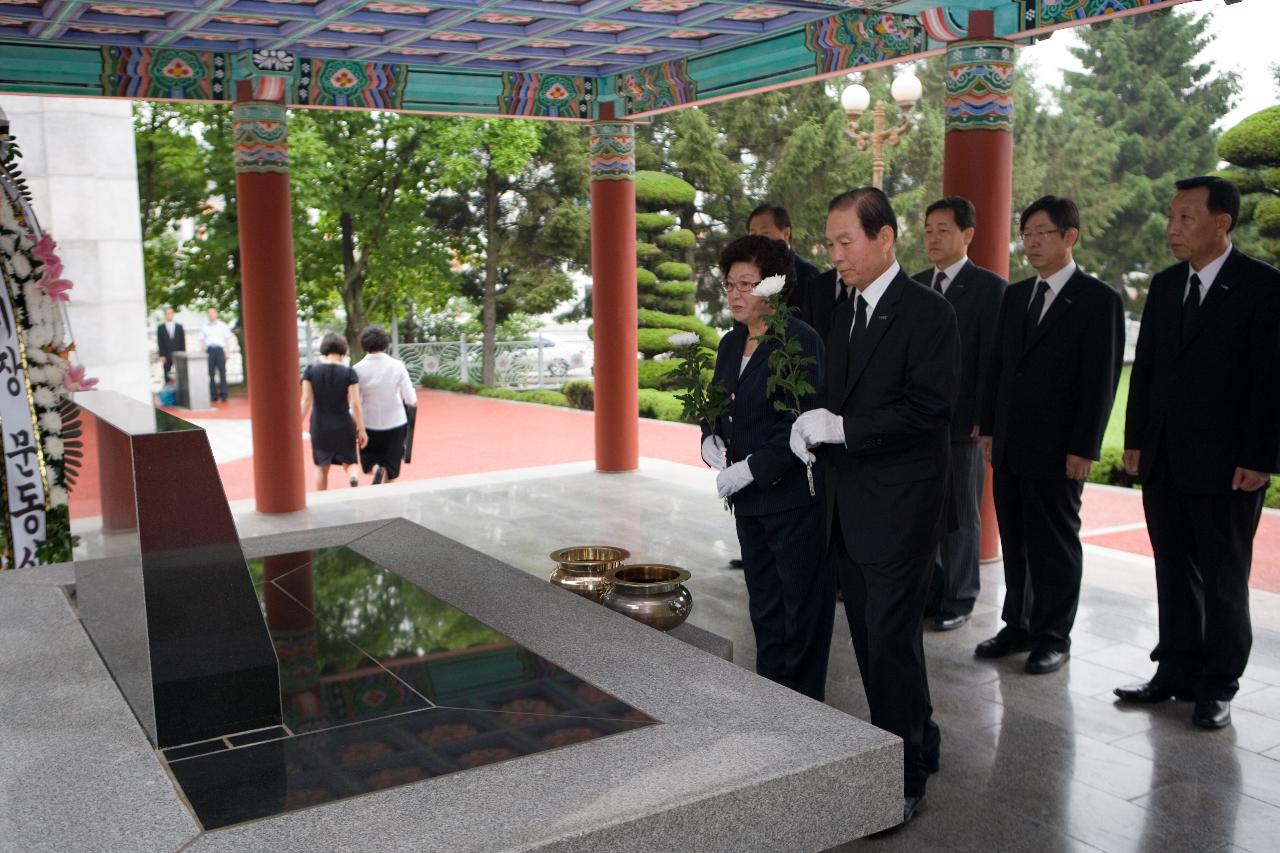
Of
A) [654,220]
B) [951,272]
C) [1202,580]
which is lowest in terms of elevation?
[1202,580]

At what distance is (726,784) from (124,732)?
4.32 ft

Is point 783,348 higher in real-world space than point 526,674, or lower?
higher

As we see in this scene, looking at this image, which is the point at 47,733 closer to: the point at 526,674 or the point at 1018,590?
the point at 526,674

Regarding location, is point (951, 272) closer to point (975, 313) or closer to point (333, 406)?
point (975, 313)

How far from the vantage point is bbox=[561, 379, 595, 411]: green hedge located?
65.7ft

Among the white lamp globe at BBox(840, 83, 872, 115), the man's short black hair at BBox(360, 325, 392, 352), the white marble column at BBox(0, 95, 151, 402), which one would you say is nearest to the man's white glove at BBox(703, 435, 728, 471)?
the man's short black hair at BBox(360, 325, 392, 352)

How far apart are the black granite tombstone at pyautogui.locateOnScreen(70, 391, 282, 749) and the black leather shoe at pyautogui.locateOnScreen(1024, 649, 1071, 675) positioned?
3.37 meters

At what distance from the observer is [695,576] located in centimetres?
671

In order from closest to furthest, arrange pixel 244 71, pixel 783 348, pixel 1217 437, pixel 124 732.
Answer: pixel 124 732 → pixel 783 348 → pixel 1217 437 → pixel 244 71

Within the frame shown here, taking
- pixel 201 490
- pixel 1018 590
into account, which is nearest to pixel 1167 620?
pixel 1018 590

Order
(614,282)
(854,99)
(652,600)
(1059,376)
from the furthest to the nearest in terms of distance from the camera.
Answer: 1. (854,99)
2. (614,282)
3. (1059,376)
4. (652,600)

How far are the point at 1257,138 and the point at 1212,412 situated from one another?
30.5 ft

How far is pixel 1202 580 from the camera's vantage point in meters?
Result: 4.36

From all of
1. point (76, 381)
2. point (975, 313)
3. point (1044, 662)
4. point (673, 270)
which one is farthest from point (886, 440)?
point (673, 270)
